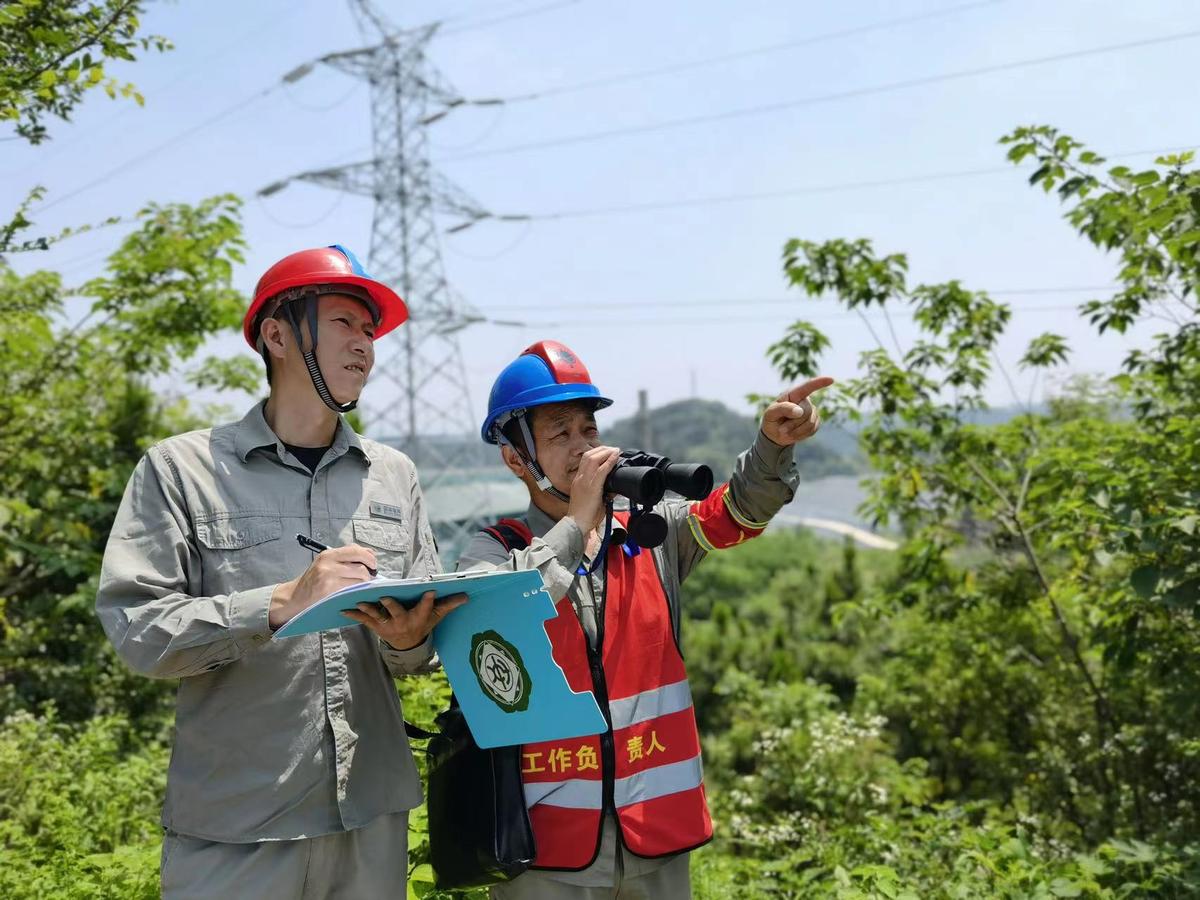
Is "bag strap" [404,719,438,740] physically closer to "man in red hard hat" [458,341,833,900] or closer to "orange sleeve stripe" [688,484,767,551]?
"man in red hard hat" [458,341,833,900]

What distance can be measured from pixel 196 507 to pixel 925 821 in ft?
11.0

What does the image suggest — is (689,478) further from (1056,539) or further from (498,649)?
(1056,539)

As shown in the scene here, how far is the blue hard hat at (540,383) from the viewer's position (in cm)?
205

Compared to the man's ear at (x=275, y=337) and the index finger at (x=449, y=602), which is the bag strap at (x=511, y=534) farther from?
the man's ear at (x=275, y=337)

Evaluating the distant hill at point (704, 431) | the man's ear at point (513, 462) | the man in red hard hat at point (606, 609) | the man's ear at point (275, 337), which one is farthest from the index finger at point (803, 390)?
the distant hill at point (704, 431)

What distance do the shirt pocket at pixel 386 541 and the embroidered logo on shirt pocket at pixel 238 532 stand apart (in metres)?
0.16

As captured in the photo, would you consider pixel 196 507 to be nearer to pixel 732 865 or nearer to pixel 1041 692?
pixel 732 865

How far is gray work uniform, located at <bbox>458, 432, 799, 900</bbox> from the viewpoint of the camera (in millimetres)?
1757

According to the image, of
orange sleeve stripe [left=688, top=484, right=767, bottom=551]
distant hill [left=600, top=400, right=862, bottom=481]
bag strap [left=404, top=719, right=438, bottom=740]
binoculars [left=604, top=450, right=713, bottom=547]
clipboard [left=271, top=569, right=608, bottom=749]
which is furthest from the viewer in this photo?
distant hill [left=600, top=400, right=862, bottom=481]

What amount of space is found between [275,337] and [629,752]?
1.11 m

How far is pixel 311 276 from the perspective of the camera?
186cm

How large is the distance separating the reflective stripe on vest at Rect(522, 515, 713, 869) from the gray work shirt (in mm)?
275

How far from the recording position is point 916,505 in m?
5.88

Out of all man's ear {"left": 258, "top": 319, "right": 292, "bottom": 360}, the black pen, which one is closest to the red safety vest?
the black pen
